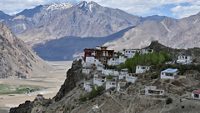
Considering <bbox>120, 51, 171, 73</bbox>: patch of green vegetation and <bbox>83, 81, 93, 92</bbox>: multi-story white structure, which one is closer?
<bbox>83, 81, 93, 92</bbox>: multi-story white structure

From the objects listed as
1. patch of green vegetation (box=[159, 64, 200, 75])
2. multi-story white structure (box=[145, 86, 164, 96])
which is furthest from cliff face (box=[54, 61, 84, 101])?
multi-story white structure (box=[145, 86, 164, 96])

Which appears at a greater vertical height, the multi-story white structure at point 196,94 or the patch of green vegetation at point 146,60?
the patch of green vegetation at point 146,60

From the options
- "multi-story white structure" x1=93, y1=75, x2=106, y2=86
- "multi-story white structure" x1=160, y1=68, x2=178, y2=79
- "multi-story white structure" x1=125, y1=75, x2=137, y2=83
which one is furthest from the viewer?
"multi-story white structure" x1=93, y1=75, x2=106, y2=86

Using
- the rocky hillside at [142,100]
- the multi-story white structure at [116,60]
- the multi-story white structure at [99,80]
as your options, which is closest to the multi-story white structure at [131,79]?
the rocky hillside at [142,100]

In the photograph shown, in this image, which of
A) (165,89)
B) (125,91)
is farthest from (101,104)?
(165,89)

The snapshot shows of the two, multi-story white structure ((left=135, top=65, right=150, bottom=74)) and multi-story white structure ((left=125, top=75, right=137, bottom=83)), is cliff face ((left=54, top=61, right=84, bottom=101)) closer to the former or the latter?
multi-story white structure ((left=135, top=65, right=150, bottom=74))

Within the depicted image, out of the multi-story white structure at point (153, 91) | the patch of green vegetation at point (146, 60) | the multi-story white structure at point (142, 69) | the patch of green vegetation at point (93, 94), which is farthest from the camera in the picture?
the patch of green vegetation at point (146, 60)

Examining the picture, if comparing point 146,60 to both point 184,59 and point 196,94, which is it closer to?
point 184,59

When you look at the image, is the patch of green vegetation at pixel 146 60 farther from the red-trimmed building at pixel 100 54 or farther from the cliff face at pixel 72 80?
the red-trimmed building at pixel 100 54

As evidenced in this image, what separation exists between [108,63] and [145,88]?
112ft

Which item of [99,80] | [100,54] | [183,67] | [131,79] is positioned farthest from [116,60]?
[183,67]

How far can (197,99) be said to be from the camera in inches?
2655

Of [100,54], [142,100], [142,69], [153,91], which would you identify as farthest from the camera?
[100,54]

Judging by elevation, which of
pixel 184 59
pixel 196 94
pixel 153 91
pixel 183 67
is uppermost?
pixel 184 59
